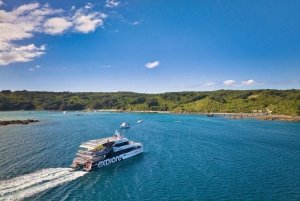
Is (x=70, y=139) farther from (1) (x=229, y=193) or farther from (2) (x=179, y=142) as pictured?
(1) (x=229, y=193)

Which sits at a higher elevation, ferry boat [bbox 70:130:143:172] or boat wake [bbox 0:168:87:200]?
ferry boat [bbox 70:130:143:172]

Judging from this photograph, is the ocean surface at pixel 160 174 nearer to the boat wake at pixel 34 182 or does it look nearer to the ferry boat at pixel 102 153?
the boat wake at pixel 34 182

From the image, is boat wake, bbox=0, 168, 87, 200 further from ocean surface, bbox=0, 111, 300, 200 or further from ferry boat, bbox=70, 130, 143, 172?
ferry boat, bbox=70, 130, 143, 172

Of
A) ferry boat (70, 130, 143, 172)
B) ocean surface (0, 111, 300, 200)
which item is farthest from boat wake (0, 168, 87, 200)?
ferry boat (70, 130, 143, 172)

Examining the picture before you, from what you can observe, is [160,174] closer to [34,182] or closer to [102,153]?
[102,153]

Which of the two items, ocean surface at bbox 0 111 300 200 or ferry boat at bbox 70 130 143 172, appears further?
ferry boat at bbox 70 130 143 172

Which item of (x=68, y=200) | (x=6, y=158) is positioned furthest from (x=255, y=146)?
(x=6, y=158)
